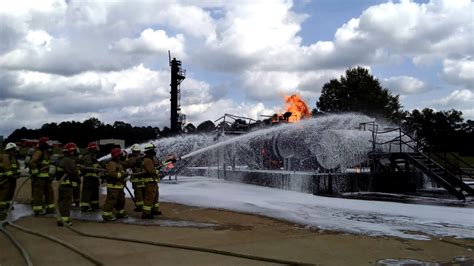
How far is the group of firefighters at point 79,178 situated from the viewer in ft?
32.1

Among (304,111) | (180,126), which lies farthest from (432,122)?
(304,111)

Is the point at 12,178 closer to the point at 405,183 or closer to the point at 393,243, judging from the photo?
the point at 393,243

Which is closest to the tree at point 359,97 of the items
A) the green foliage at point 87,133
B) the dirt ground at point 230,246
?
the green foliage at point 87,133

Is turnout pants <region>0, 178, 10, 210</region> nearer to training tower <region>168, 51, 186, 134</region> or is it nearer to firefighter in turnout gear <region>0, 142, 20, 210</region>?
firefighter in turnout gear <region>0, 142, 20, 210</region>

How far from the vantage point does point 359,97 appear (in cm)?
5275

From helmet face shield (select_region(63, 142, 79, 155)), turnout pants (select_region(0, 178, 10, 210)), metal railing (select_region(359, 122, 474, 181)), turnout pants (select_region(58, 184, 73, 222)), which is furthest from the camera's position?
metal railing (select_region(359, 122, 474, 181))

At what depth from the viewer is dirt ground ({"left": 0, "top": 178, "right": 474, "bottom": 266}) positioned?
20.7 feet

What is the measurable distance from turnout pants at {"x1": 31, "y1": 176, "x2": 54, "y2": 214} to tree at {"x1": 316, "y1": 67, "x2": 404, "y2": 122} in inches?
1695

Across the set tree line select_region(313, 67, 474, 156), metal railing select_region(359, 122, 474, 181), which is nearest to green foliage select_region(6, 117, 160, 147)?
tree line select_region(313, 67, 474, 156)

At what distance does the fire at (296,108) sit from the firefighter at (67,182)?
13197 mm

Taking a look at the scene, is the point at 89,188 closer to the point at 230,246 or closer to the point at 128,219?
the point at 128,219

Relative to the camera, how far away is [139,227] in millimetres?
8945

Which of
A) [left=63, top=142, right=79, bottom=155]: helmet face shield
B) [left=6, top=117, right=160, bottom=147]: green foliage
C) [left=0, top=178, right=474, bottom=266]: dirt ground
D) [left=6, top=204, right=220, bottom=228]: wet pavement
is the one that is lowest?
[left=0, top=178, right=474, bottom=266]: dirt ground

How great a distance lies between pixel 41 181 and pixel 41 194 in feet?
1.13
